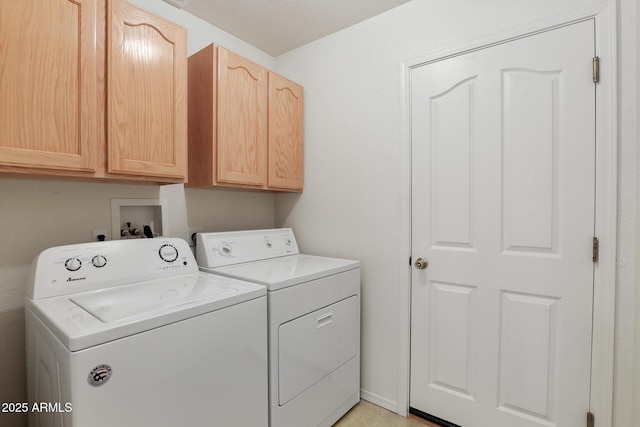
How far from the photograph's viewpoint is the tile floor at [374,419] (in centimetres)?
177

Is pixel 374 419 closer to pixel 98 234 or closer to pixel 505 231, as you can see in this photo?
pixel 505 231

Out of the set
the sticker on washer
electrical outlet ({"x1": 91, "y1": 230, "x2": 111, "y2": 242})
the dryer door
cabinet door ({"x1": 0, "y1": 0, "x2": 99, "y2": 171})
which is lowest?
the dryer door

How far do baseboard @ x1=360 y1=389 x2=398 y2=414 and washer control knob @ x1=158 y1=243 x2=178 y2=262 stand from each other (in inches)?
57.3

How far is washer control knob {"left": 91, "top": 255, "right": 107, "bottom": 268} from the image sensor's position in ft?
4.31

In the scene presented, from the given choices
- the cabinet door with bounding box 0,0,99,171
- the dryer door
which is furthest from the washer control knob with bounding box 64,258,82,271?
the dryer door

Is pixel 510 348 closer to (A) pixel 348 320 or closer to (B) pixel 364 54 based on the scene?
(A) pixel 348 320

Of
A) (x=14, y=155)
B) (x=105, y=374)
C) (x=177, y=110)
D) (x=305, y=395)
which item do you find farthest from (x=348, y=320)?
(x=14, y=155)

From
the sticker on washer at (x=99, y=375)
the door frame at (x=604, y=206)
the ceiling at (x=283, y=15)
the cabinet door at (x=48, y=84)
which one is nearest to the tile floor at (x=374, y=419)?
the door frame at (x=604, y=206)

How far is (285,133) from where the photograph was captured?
2119 millimetres

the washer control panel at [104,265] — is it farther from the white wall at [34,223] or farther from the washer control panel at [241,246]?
the white wall at [34,223]

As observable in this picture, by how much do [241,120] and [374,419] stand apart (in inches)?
75.1

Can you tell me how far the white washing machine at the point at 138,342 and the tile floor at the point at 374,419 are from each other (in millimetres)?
700

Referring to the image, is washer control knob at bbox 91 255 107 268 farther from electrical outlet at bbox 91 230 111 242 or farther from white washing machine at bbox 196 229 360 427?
white washing machine at bbox 196 229 360 427

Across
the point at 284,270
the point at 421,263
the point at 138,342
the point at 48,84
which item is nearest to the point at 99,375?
the point at 138,342
